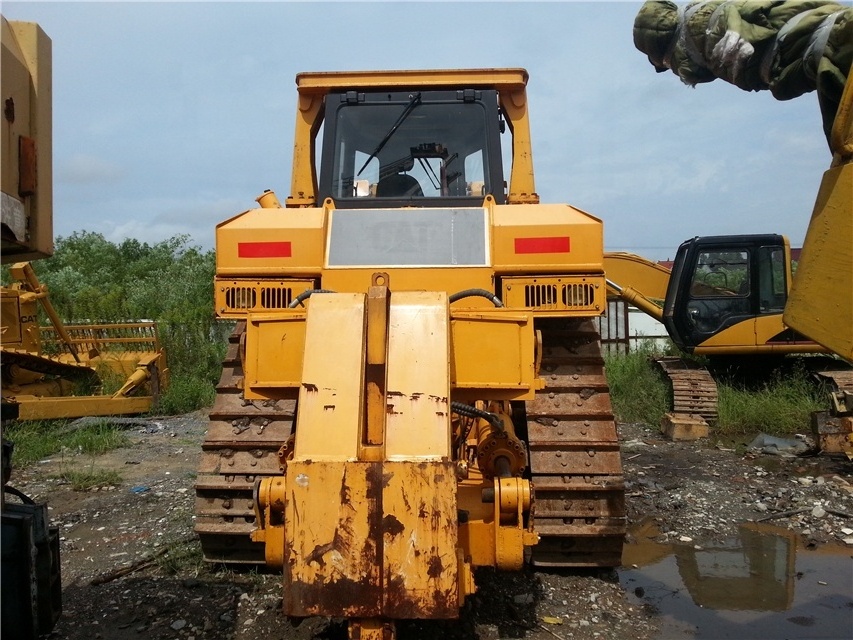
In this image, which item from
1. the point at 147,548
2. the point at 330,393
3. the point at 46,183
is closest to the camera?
the point at 46,183

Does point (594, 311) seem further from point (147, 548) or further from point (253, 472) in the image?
point (147, 548)

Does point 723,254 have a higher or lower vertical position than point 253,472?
higher

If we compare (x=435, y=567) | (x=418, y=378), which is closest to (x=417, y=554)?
(x=435, y=567)

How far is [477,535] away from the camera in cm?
277

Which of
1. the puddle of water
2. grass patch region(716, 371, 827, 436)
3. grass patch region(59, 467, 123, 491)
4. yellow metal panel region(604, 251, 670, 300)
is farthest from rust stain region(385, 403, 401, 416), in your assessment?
yellow metal panel region(604, 251, 670, 300)

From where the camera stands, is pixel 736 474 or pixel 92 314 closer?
pixel 736 474

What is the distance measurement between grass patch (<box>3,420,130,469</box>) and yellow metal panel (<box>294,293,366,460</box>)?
5.82 meters

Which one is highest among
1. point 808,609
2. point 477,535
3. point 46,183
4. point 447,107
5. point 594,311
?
point 447,107

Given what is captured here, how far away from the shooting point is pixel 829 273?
2.24 meters

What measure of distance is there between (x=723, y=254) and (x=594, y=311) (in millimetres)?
6786

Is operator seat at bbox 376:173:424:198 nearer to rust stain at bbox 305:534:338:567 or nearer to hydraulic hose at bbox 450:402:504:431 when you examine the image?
hydraulic hose at bbox 450:402:504:431

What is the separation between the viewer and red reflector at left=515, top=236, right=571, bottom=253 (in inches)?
159

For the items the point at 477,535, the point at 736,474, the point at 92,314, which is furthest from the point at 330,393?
the point at 92,314

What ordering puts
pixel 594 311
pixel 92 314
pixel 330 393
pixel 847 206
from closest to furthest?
pixel 847 206 < pixel 330 393 < pixel 594 311 < pixel 92 314
